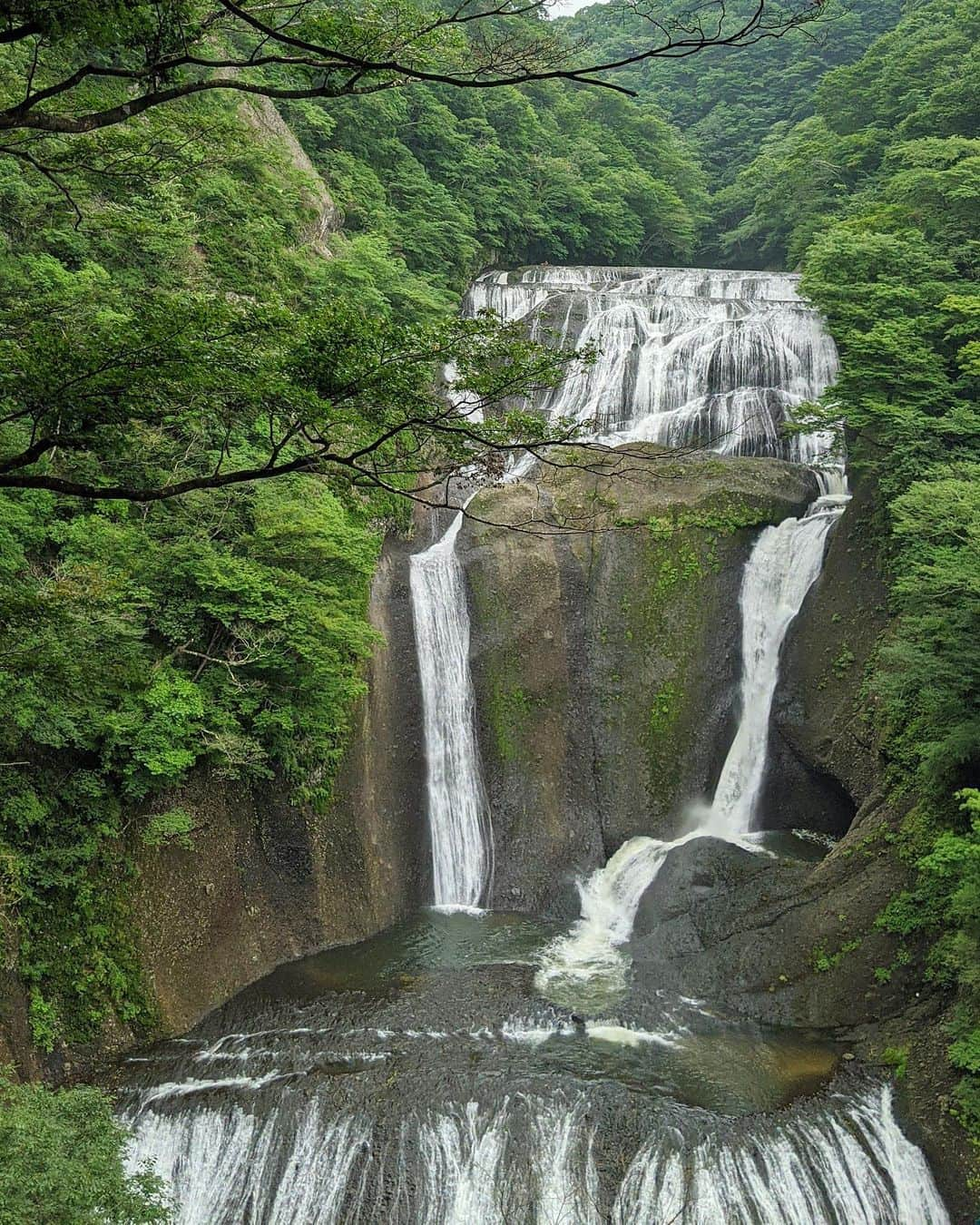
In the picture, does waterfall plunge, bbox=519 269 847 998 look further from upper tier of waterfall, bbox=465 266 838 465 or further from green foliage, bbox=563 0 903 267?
green foliage, bbox=563 0 903 267

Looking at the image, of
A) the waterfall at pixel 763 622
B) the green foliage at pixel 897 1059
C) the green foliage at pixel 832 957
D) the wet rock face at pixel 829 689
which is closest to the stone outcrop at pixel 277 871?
the waterfall at pixel 763 622

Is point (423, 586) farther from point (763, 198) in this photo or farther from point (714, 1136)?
point (763, 198)

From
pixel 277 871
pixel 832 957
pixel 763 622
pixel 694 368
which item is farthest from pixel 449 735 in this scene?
pixel 694 368

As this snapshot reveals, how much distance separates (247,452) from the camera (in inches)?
488

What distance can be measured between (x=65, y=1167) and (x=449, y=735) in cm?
945

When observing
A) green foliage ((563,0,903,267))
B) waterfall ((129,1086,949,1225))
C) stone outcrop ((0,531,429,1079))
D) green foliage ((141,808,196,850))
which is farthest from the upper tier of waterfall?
waterfall ((129,1086,949,1225))

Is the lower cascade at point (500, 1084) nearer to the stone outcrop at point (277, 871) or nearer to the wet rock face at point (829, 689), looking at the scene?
the stone outcrop at point (277, 871)

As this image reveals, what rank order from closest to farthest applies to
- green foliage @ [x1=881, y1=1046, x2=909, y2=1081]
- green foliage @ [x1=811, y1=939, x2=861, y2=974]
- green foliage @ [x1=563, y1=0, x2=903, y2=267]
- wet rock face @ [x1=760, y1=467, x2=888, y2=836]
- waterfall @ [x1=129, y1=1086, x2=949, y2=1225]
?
1. waterfall @ [x1=129, y1=1086, x2=949, y2=1225]
2. green foliage @ [x1=881, y1=1046, x2=909, y2=1081]
3. green foliage @ [x1=811, y1=939, x2=861, y2=974]
4. wet rock face @ [x1=760, y1=467, x2=888, y2=836]
5. green foliage @ [x1=563, y1=0, x2=903, y2=267]

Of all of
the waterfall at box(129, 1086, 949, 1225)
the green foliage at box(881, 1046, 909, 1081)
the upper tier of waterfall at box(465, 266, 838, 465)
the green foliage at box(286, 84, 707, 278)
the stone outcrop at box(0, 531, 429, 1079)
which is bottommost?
the waterfall at box(129, 1086, 949, 1225)

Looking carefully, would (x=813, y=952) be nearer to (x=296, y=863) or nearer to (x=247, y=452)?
(x=296, y=863)

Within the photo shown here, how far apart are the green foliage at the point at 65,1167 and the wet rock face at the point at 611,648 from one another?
8216 millimetres

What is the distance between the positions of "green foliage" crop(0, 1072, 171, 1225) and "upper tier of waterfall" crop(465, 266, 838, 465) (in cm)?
1415

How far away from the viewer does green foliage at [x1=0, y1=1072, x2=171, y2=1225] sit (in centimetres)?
565

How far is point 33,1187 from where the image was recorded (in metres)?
5.66
